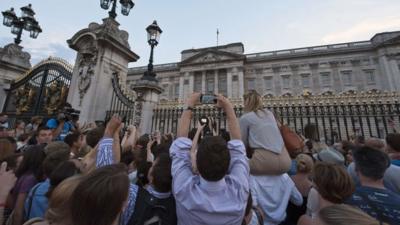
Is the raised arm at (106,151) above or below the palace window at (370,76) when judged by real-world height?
below

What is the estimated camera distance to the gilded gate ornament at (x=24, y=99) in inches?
434

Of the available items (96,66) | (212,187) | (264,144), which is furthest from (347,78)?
(212,187)

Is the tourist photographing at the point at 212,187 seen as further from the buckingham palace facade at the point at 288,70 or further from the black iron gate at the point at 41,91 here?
the buckingham palace facade at the point at 288,70

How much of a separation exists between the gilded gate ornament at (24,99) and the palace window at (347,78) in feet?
Answer: 151

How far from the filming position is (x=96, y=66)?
A: 8.45m

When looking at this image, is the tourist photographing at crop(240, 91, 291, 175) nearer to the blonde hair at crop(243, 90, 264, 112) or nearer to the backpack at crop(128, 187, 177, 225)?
the blonde hair at crop(243, 90, 264, 112)

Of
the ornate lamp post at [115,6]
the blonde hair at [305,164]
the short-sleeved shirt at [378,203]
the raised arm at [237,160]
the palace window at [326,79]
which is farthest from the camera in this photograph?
the palace window at [326,79]

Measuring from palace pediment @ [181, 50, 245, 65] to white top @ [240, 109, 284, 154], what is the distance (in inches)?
1669

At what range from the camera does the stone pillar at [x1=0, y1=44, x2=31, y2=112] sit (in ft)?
38.9

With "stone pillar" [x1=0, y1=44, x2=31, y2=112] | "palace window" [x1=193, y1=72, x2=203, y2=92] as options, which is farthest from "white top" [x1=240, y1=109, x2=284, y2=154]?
"palace window" [x1=193, y1=72, x2=203, y2=92]

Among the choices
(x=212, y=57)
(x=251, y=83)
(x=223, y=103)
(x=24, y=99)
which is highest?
(x=212, y=57)

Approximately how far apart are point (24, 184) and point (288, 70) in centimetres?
4523

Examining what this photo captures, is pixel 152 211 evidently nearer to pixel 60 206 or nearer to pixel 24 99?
pixel 60 206

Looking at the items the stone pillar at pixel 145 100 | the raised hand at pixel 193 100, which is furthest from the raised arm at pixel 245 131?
the stone pillar at pixel 145 100
